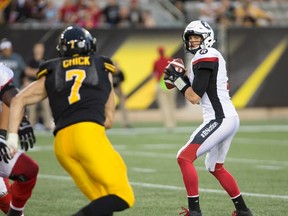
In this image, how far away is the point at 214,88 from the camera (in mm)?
8164

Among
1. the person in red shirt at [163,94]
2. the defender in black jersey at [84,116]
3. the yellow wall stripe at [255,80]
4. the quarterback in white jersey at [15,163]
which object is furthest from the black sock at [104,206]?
the yellow wall stripe at [255,80]

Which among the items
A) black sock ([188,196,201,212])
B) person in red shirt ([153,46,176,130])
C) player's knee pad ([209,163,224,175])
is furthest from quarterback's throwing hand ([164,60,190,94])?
person in red shirt ([153,46,176,130])

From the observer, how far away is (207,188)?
1060 centimetres

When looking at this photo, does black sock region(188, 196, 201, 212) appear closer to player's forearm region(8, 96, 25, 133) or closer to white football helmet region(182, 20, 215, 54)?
white football helmet region(182, 20, 215, 54)

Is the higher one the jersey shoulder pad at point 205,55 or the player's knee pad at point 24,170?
the jersey shoulder pad at point 205,55

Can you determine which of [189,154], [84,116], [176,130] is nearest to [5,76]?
[84,116]

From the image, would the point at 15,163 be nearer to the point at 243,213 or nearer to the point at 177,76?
the point at 177,76

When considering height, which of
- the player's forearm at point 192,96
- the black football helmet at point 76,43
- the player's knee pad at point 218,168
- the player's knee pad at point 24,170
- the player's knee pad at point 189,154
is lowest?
the player's knee pad at point 218,168

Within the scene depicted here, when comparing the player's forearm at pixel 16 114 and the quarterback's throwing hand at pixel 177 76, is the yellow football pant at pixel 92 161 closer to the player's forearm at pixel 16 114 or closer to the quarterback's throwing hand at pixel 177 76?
the player's forearm at pixel 16 114

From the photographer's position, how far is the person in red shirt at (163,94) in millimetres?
19478

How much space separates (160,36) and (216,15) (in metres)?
1.93

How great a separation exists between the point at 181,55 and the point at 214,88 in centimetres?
1381

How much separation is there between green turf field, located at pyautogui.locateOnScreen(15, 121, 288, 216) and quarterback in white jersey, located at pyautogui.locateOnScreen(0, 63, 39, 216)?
1.18m

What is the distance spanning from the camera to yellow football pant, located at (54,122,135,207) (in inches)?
254
